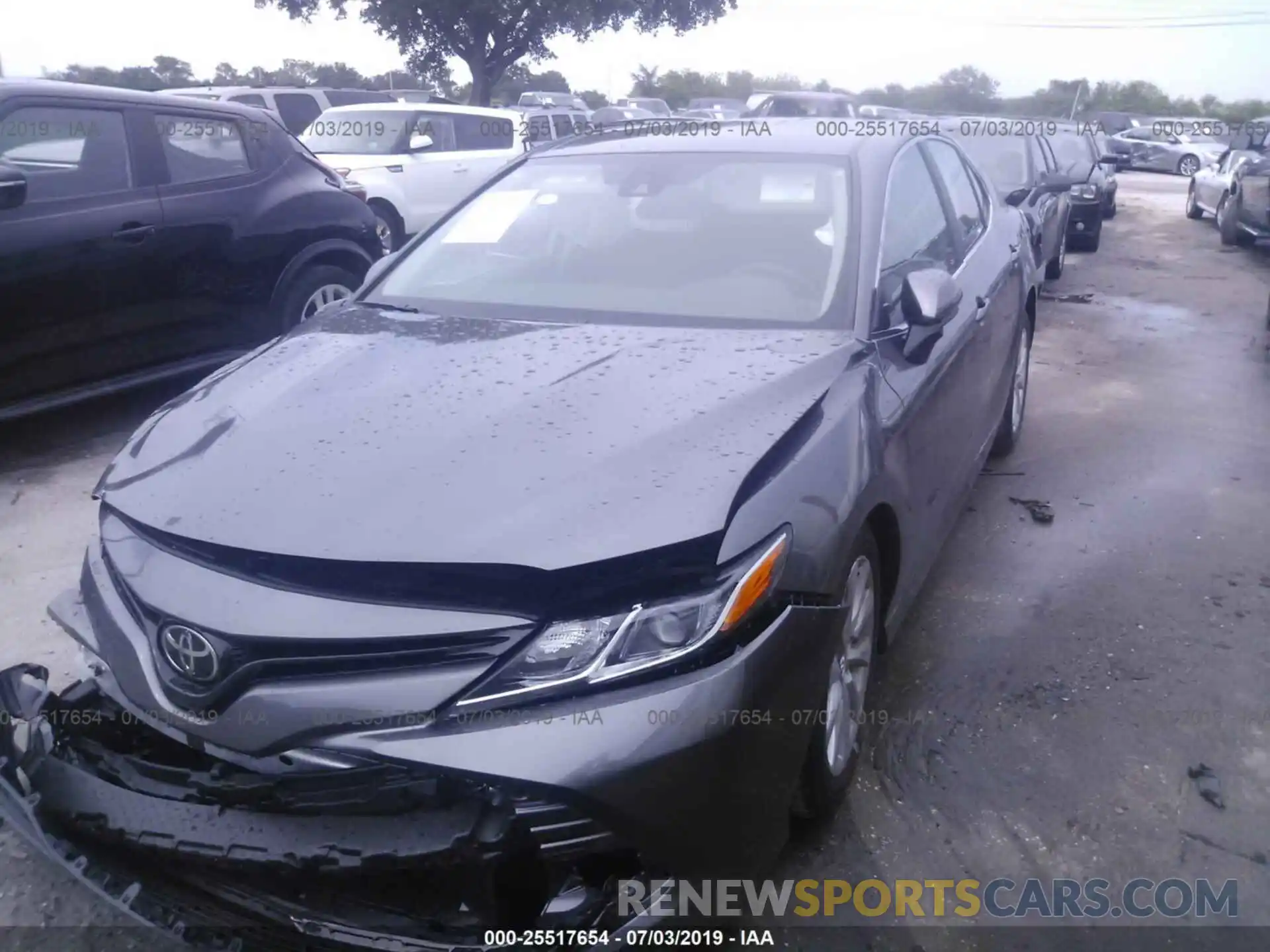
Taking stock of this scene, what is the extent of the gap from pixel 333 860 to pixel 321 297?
204 inches

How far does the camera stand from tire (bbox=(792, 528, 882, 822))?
98.8 inches

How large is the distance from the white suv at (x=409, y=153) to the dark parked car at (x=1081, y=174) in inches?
241

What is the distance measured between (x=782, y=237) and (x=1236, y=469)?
3.43 m

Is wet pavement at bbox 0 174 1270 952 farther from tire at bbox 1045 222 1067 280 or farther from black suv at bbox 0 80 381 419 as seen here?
tire at bbox 1045 222 1067 280

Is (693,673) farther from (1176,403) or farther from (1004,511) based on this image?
(1176,403)

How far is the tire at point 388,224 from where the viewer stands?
11.3m

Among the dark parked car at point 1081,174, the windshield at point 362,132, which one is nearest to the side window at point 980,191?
the dark parked car at point 1081,174

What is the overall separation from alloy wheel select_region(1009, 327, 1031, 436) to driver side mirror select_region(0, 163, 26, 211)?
15.1 ft

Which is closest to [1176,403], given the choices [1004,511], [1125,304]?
[1004,511]

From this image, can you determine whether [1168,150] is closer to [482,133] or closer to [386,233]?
[482,133]

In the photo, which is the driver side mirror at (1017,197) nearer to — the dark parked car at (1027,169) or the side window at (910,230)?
the dark parked car at (1027,169)

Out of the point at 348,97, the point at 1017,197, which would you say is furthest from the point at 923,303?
the point at 348,97

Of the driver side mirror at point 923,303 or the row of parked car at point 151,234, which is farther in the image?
the row of parked car at point 151,234

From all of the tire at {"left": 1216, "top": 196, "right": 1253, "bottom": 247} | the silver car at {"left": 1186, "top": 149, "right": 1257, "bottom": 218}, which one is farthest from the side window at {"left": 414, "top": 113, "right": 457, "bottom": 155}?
the silver car at {"left": 1186, "top": 149, "right": 1257, "bottom": 218}
